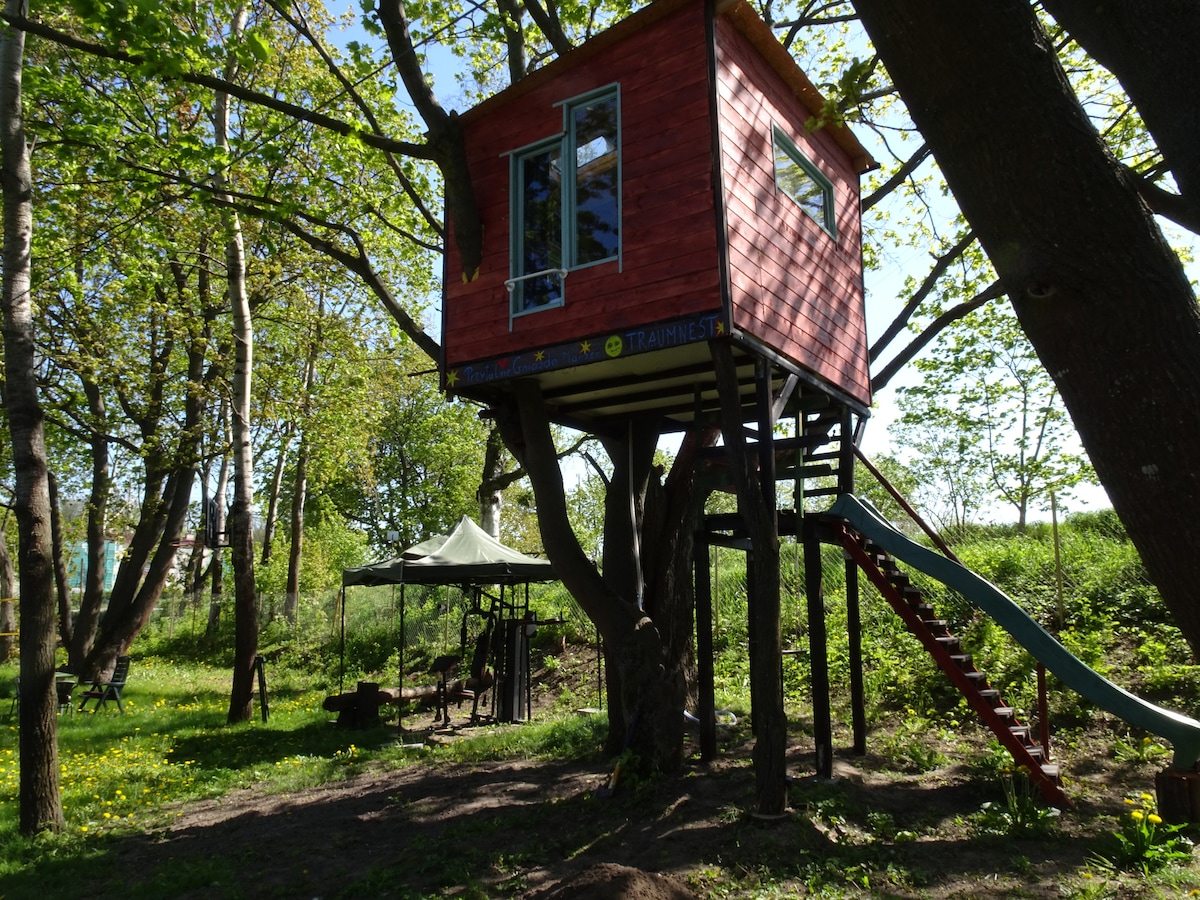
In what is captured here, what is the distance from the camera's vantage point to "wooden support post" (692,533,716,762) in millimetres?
8672

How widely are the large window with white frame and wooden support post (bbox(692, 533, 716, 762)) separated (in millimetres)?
3119

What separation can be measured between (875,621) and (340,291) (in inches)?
579

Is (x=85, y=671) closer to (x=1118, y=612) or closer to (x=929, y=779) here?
(x=929, y=779)

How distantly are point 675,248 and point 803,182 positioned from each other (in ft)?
9.49

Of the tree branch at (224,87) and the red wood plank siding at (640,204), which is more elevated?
the tree branch at (224,87)

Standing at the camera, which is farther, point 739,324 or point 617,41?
point 617,41

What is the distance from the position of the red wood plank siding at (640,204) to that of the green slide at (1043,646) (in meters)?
2.92

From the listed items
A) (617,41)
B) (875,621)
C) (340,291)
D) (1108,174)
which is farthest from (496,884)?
(340,291)

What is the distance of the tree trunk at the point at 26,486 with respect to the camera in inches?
303

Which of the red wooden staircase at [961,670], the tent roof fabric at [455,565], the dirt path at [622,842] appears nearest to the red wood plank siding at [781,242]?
the red wooden staircase at [961,670]

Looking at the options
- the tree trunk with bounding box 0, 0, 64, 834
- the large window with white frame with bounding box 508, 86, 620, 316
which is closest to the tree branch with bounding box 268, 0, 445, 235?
the large window with white frame with bounding box 508, 86, 620, 316

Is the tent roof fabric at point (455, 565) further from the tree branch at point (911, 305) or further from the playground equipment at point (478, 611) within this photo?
the tree branch at point (911, 305)

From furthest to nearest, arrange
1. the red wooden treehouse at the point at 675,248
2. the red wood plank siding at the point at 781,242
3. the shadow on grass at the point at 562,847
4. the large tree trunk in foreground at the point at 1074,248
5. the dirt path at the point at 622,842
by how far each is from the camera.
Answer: the red wood plank siding at the point at 781,242, the red wooden treehouse at the point at 675,248, the shadow on grass at the point at 562,847, the dirt path at the point at 622,842, the large tree trunk in foreground at the point at 1074,248

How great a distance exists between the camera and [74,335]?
18.2m
